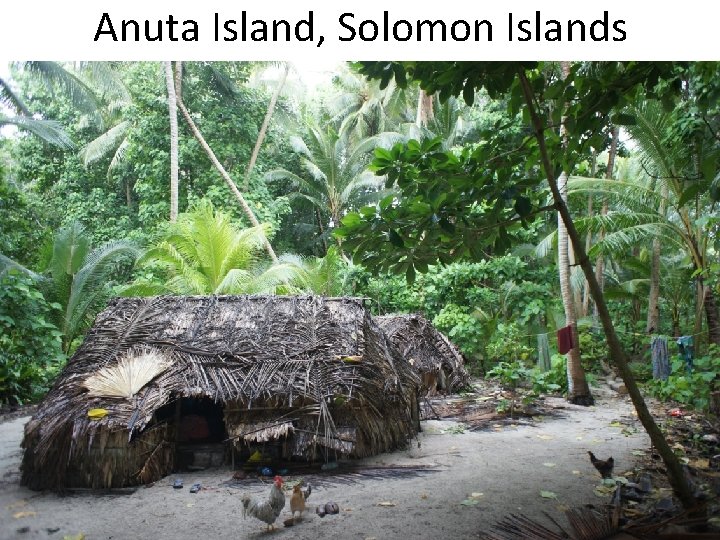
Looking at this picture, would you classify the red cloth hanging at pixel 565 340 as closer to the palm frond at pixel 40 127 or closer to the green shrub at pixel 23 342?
the green shrub at pixel 23 342

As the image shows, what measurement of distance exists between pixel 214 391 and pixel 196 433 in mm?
979

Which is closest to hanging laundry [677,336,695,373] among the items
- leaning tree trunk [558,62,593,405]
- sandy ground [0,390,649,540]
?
leaning tree trunk [558,62,593,405]

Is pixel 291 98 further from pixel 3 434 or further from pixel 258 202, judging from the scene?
pixel 3 434

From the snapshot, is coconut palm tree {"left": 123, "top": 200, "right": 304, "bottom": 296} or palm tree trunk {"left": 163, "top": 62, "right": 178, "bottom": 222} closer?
coconut palm tree {"left": 123, "top": 200, "right": 304, "bottom": 296}

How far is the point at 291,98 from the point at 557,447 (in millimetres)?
15518

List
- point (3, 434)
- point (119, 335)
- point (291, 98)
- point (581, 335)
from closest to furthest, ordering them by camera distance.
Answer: point (119, 335) < point (3, 434) < point (581, 335) < point (291, 98)

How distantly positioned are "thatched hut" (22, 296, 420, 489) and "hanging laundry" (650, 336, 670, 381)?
4.32 metres

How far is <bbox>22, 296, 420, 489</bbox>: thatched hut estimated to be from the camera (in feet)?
16.8

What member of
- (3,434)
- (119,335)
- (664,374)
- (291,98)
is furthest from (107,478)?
(291,98)

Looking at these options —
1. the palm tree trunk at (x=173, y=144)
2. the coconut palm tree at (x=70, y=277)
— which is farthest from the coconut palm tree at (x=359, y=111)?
the coconut palm tree at (x=70, y=277)

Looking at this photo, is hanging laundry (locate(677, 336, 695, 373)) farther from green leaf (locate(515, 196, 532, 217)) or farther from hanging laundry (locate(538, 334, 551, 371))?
green leaf (locate(515, 196, 532, 217))

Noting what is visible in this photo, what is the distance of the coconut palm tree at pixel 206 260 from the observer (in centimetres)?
1039

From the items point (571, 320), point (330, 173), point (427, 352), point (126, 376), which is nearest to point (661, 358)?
point (571, 320)

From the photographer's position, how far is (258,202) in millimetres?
15914
